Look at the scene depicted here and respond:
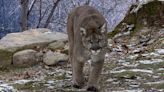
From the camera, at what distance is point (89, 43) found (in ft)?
31.0

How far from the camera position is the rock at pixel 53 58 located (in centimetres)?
1353

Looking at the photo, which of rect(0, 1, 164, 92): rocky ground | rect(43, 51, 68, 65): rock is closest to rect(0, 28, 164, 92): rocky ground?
rect(0, 1, 164, 92): rocky ground

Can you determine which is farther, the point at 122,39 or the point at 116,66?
the point at 122,39

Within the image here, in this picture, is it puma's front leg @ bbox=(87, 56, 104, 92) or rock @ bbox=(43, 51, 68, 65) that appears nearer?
puma's front leg @ bbox=(87, 56, 104, 92)

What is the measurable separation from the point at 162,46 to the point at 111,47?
4.98ft

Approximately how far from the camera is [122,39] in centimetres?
1659

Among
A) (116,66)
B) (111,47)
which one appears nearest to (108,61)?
(116,66)

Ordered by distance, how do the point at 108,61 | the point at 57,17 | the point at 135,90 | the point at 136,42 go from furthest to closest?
the point at 57,17 < the point at 136,42 < the point at 108,61 < the point at 135,90

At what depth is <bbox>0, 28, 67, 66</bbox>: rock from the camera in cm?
1412

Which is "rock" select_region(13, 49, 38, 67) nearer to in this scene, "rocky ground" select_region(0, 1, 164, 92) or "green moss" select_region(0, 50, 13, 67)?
"rocky ground" select_region(0, 1, 164, 92)

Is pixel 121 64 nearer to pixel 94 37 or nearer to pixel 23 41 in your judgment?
pixel 94 37

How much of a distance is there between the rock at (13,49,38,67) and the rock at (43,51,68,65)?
0.95ft

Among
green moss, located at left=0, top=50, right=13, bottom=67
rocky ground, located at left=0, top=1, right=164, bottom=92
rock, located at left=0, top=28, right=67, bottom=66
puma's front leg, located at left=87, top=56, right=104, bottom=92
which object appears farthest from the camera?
rock, located at left=0, top=28, right=67, bottom=66

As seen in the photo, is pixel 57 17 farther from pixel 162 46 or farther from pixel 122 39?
pixel 162 46
